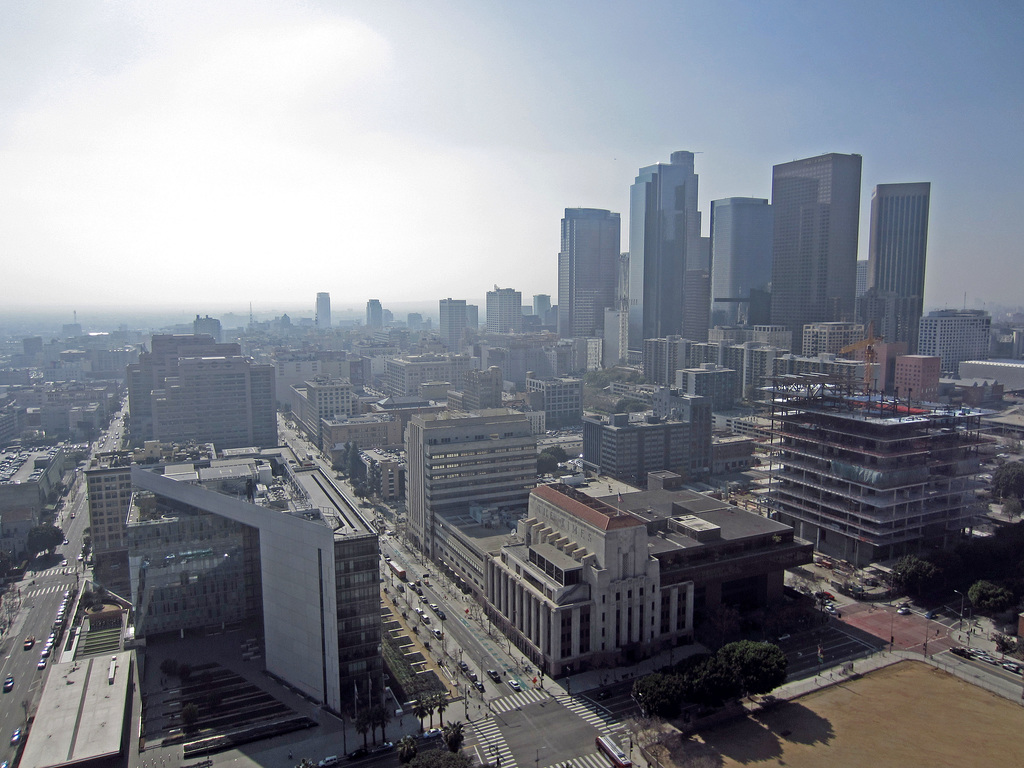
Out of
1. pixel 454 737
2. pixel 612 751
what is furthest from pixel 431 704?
pixel 612 751

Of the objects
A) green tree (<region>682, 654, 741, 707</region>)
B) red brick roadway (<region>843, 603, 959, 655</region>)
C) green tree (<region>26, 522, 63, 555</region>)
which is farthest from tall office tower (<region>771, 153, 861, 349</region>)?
green tree (<region>26, 522, 63, 555</region>)

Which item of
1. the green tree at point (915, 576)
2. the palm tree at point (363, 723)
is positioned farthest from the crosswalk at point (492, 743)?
the green tree at point (915, 576)

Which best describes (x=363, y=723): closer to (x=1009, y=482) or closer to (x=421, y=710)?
(x=421, y=710)

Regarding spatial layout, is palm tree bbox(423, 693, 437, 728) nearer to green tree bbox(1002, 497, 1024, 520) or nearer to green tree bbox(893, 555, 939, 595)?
green tree bbox(893, 555, 939, 595)

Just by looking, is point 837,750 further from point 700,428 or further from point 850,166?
point 850,166

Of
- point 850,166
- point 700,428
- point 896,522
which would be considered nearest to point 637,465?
point 700,428

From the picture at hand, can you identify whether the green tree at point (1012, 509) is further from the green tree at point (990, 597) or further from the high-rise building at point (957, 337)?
the high-rise building at point (957, 337)
